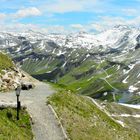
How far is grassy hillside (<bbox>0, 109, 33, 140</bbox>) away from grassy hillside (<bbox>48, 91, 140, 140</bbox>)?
15.1 ft

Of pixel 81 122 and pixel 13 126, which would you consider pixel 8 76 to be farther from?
pixel 13 126

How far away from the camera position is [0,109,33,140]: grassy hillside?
4072cm

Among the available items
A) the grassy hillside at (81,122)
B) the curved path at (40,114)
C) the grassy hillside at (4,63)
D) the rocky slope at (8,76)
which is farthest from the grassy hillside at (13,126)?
the grassy hillside at (4,63)

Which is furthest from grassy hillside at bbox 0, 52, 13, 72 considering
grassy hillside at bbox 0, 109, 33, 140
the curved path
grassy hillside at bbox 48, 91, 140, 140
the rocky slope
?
grassy hillside at bbox 0, 109, 33, 140

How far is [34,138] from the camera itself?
1706 inches

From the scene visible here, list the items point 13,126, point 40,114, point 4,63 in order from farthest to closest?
point 4,63
point 40,114
point 13,126

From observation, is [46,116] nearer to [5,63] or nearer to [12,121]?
[12,121]

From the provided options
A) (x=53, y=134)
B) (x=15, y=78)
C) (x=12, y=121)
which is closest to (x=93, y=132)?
(x=53, y=134)

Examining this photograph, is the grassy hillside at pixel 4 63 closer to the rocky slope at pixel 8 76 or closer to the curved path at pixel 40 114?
the rocky slope at pixel 8 76

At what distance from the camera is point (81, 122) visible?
165 ft

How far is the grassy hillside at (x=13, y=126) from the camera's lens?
4072 centimetres

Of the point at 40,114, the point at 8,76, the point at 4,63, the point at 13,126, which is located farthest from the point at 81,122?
the point at 4,63

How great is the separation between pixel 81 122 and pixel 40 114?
201 inches

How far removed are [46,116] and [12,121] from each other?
198 inches
